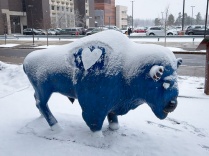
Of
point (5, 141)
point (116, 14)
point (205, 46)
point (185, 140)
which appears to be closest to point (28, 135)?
point (5, 141)

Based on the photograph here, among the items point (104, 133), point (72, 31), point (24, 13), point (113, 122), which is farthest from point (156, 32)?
point (24, 13)

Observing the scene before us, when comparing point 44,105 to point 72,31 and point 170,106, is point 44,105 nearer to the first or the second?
point 170,106

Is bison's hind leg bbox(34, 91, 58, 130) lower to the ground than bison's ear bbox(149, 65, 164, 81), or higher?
lower

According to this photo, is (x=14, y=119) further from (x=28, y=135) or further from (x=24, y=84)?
(x=24, y=84)

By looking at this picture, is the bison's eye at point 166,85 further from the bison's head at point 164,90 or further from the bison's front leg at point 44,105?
the bison's front leg at point 44,105

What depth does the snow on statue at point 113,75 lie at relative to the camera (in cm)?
339

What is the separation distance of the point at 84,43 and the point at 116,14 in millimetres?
86249

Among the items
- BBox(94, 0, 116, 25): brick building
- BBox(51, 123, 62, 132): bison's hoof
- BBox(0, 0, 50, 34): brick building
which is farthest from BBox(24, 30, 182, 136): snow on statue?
BBox(94, 0, 116, 25): brick building

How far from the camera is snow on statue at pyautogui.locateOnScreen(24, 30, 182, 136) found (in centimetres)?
339

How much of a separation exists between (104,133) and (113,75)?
1.43 meters

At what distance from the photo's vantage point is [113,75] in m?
3.56

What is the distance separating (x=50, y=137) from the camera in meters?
4.37

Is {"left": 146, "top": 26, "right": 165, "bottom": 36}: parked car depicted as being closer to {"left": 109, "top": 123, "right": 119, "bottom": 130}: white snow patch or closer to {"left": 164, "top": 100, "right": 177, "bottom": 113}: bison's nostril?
{"left": 109, "top": 123, "right": 119, "bottom": 130}: white snow patch

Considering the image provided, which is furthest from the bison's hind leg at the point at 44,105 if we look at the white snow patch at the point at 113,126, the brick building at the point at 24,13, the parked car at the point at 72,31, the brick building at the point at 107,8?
the brick building at the point at 107,8
